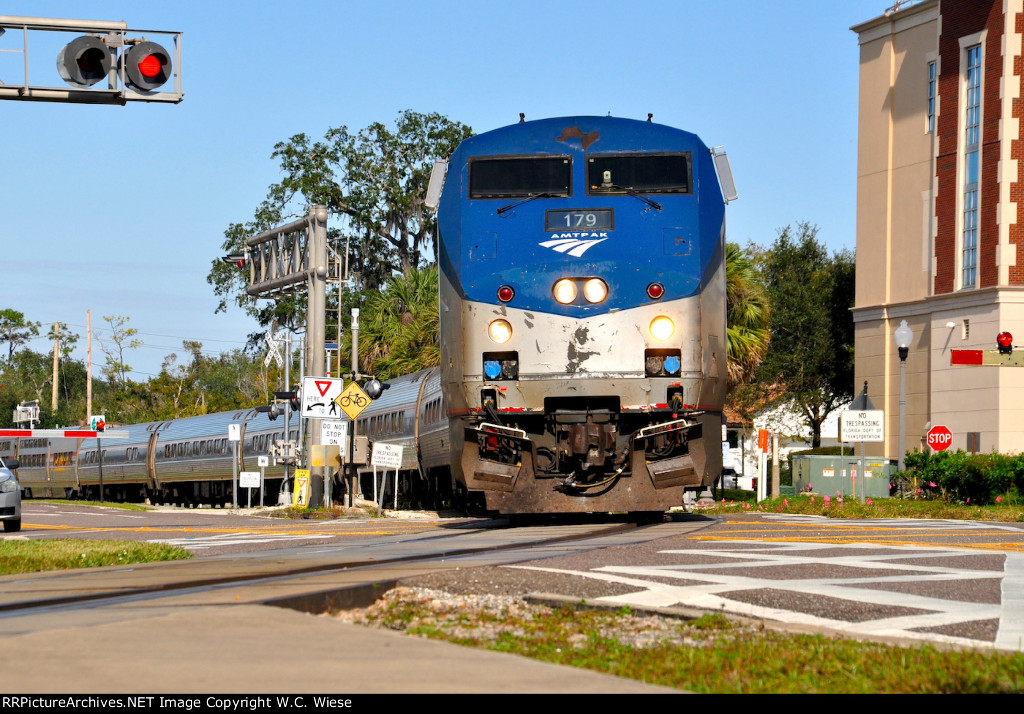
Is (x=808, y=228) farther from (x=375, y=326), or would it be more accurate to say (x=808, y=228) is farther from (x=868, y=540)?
(x=868, y=540)

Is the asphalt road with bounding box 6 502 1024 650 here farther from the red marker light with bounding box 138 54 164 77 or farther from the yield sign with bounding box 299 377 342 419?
the yield sign with bounding box 299 377 342 419

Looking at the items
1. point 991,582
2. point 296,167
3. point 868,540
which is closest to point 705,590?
point 991,582

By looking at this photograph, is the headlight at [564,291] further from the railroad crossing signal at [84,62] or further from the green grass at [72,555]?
the railroad crossing signal at [84,62]

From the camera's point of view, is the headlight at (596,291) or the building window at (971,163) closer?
the headlight at (596,291)

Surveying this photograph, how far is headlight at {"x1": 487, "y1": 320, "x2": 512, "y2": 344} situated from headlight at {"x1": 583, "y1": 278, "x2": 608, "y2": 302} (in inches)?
38.1

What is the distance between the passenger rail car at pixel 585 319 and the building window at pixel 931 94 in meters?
A: 33.4

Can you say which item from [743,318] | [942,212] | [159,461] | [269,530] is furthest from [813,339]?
[269,530]

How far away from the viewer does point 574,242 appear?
15734 mm

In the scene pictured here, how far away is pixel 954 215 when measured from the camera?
149 feet

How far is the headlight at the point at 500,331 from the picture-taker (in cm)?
1545

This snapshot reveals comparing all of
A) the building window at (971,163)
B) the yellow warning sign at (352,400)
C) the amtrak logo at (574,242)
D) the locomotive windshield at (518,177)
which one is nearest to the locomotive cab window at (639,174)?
the locomotive windshield at (518,177)

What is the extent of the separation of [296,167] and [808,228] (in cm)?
2439

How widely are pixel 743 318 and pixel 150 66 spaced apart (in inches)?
1016

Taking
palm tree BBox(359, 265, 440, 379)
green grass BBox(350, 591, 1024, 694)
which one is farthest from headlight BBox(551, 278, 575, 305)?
palm tree BBox(359, 265, 440, 379)
